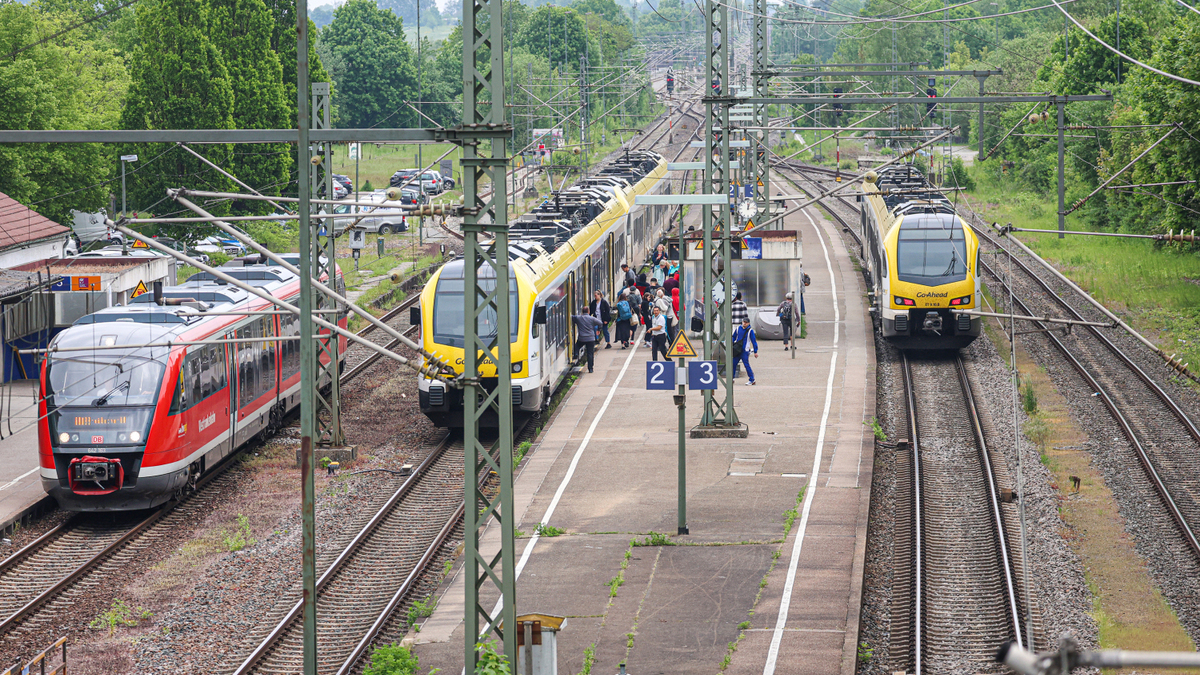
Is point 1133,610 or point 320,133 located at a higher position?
point 320,133

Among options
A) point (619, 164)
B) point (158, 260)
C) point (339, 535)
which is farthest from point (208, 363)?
point (619, 164)

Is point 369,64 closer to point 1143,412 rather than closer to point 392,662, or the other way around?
point 1143,412

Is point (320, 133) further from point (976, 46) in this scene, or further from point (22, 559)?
point (976, 46)

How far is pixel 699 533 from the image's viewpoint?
55.9 feet

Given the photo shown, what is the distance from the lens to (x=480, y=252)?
11.1m

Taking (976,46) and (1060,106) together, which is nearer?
(1060,106)

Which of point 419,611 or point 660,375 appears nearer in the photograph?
point 419,611

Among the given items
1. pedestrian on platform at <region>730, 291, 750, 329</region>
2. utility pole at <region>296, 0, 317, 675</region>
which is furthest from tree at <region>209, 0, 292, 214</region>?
utility pole at <region>296, 0, 317, 675</region>

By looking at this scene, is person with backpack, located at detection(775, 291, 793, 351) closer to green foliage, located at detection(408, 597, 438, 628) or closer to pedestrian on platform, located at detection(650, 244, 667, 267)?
pedestrian on platform, located at detection(650, 244, 667, 267)

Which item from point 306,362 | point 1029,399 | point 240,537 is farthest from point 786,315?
point 306,362

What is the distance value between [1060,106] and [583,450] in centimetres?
1043

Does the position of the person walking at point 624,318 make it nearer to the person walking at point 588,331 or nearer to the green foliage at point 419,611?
the person walking at point 588,331

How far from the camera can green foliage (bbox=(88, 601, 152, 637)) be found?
14490mm

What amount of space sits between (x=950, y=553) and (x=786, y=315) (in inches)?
521
